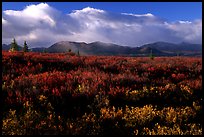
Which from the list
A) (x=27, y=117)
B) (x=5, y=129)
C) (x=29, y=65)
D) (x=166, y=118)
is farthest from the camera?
(x=29, y=65)

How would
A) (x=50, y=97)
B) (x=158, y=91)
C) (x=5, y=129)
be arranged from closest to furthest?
(x=5, y=129), (x=50, y=97), (x=158, y=91)

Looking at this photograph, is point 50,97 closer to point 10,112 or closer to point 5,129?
point 10,112

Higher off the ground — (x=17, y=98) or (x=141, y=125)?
(x=17, y=98)

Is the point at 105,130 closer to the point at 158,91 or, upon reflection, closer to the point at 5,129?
the point at 5,129

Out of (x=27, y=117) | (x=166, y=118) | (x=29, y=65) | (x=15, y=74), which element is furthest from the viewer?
(x=29, y=65)

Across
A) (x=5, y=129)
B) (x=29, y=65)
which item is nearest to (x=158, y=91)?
(x=5, y=129)

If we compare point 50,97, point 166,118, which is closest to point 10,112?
point 50,97

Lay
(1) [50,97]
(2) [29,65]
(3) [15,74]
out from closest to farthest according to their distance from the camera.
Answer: (1) [50,97], (3) [15,74], (2) [29,65]

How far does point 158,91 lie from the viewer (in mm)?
10922

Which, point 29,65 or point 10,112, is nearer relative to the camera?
point 10,112

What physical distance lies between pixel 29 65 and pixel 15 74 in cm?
211

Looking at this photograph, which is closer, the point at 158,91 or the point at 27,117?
the point at 27,117

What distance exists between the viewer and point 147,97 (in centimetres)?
1038

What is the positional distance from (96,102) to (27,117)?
2.44 meters
